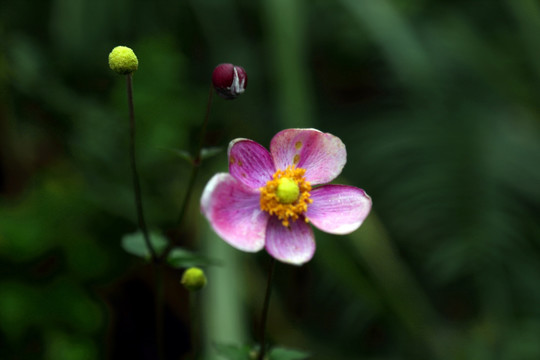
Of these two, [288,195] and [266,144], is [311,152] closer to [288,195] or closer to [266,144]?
[288,195]

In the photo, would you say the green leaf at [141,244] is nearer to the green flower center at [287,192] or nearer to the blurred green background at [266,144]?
the green flower center at [287,192]

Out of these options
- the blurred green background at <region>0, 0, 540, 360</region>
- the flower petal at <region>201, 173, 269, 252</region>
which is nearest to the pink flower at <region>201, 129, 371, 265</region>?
the flower petal at <region>201, 173, 269, 252</region>

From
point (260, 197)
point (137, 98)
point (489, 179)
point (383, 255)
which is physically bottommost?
point (383, 255)

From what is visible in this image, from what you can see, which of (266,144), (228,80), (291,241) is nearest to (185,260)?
(291,241)

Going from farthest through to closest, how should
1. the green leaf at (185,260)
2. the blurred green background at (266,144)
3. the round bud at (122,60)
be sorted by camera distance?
1. the blurred green background at (266,144)
2. the green leaf at (185,260)
3. the round bud at (122,60)

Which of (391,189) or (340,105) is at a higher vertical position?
(340,105)

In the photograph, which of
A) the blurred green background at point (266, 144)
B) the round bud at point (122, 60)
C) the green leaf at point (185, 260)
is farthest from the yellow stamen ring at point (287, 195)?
the blurred green background at point (266, 144)

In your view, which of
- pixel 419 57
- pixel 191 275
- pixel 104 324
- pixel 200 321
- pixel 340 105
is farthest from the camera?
pixel 340 105

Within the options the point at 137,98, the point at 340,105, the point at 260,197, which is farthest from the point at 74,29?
the point at 260,197

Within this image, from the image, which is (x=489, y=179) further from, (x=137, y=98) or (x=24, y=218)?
(x=24, y=218)
